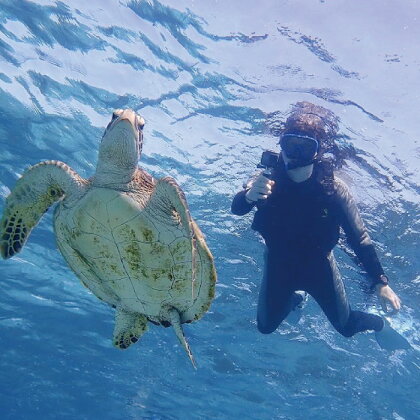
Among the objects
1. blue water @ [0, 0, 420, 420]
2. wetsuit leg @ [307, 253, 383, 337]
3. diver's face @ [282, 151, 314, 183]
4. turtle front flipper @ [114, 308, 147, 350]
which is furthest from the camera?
wetsuit leg @ [307, 253, 383, 337]

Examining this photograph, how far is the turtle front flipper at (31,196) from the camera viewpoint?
4.23 metres

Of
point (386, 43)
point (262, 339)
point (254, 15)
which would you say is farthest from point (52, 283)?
point (386, 43)

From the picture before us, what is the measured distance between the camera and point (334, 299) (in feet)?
26.9

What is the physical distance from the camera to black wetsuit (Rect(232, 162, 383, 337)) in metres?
7.46

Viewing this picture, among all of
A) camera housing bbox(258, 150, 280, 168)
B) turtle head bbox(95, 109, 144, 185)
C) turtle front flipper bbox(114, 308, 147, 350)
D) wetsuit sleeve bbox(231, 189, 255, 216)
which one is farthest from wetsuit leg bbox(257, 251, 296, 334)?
turtle head bbox(95, 109, 144, 185)

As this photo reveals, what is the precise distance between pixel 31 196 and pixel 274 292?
5.26 m

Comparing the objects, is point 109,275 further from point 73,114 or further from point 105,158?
point 73,114

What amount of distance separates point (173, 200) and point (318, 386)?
20.2 meters

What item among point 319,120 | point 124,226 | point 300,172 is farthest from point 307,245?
point 124,226

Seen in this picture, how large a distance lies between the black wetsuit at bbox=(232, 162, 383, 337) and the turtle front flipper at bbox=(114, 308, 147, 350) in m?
2.72

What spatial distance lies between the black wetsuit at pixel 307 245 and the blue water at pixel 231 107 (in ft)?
7.23

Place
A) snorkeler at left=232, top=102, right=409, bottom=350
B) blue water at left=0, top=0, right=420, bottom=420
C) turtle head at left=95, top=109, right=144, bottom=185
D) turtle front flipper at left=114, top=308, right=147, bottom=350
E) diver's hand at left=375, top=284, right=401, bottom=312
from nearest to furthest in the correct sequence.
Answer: turtle head at left=95, top=109, right=144, bottom=185 → turtle front flipper at left=114, top=308, right=147, bottom=350 → diver's hand at left=375, top=284, right=401, bottom=312 → snorkeler at left=232, top=102, right=409, bottom=350 → blue water at left=0, top=0, right=420, bottom=420

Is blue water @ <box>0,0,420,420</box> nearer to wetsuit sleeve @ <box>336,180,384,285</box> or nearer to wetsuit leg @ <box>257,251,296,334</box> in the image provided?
wetsuit sleeve @ <box>336,180,384,285</box>

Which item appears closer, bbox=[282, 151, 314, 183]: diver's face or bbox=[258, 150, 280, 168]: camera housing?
bbox=[258, 150, 280, 168]: camera housing
